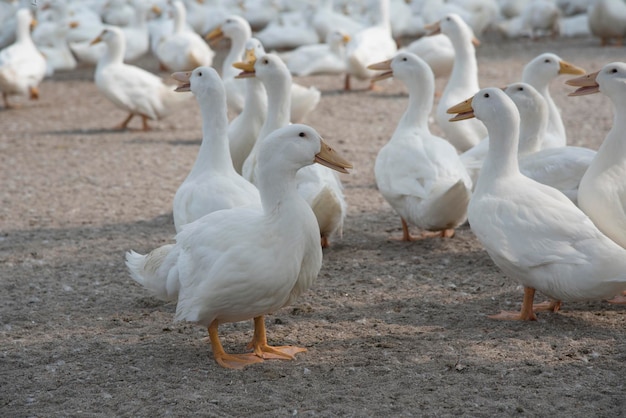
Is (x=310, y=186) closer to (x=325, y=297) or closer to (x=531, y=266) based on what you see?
(x=325, y=297)

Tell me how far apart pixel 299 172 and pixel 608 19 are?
10.3 meters

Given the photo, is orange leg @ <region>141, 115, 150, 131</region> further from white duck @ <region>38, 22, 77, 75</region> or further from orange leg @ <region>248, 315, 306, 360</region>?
orange leg @ <region>248, 315, 306, 360</region>

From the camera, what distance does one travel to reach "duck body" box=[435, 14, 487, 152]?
288 inches

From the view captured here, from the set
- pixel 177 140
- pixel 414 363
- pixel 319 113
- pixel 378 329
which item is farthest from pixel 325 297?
pixel 319 113

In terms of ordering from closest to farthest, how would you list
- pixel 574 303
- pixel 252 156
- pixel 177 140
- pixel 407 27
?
pixel 574 303 → pixel 252 156 → pixel 177 140 → pixel 407 27

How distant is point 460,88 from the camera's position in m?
7.76

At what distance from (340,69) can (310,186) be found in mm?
7132

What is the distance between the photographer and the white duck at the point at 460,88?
7316 millimetres

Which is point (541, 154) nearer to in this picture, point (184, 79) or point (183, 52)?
point (184, 79)

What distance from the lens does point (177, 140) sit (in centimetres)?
945

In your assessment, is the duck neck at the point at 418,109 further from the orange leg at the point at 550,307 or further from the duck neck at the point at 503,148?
the orange leg at the point at 550,307

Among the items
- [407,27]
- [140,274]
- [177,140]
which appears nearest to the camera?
[140,274]

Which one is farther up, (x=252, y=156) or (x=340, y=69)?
(x=252, y=156)

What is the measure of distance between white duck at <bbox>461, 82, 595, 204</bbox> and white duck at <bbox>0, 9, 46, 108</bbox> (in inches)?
275
